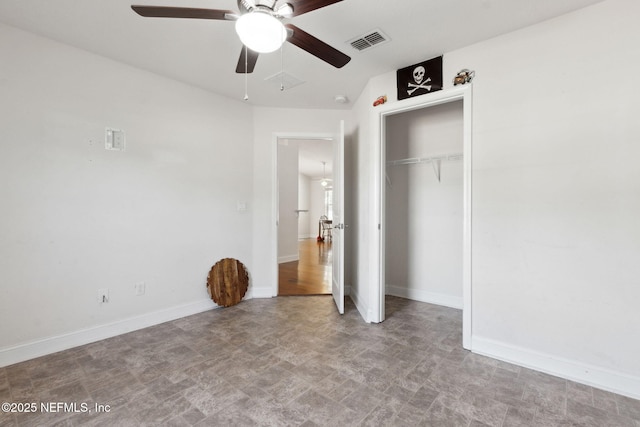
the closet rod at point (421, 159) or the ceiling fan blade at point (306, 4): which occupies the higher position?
the ceiling fan blade at point (306, 4)

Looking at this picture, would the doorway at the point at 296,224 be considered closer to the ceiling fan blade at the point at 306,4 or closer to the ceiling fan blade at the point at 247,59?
the ceiling fan blade at the point at 247,59

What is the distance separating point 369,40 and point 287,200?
4.12m

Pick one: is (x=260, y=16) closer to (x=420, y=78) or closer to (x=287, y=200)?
(x=420, y=78)

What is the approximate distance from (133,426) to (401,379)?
162 centimetres

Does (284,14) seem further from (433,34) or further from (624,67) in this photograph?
(624,67)

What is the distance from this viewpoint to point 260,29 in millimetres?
1304

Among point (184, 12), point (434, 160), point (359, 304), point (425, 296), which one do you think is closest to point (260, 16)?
point (184, 12)

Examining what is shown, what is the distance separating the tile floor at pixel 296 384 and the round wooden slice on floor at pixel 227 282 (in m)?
0.61

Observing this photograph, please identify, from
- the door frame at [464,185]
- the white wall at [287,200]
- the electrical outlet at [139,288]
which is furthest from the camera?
the white wall at [287,200]

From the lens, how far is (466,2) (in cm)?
186

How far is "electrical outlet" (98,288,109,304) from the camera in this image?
2.55m

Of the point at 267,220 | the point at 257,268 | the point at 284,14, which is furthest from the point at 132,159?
the point at 284,14

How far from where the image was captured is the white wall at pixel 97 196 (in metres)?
2.17

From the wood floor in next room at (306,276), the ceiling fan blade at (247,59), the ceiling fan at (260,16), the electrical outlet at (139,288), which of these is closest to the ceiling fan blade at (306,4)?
the ceiling fan at (260,16)
